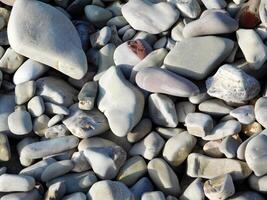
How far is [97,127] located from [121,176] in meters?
0.18

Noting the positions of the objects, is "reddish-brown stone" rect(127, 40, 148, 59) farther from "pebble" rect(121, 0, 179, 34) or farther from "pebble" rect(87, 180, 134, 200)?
"pebble" rect(87, 180, 134, 200)


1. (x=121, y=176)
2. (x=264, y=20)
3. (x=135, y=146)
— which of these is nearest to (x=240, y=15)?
(x=264, y=20)

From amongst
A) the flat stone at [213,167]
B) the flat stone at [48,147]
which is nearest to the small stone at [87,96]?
the flat stone at [48,147]

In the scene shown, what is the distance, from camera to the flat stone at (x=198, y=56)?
5.23ft

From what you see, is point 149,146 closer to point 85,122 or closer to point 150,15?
point 85,122

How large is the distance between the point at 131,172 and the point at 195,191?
20cm

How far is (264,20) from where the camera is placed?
1680 mm

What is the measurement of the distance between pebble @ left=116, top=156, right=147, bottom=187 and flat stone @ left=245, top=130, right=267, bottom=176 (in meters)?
0.31

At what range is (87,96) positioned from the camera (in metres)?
1.60

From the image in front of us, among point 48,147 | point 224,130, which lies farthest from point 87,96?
point 224,130

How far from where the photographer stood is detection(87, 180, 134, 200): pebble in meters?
1.38

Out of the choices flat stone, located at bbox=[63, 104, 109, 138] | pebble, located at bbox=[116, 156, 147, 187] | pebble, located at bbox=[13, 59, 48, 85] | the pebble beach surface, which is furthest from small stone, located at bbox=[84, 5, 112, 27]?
pebble, located at bbox=[116, 156, 147, 187]

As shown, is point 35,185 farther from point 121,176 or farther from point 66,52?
point 66,52

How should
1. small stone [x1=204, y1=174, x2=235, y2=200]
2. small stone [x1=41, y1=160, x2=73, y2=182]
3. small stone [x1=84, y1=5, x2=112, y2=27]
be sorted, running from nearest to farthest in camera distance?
small stone [x1=204, y1=174, x2=235, y2=200]
small stone [x1=41, y1=160, x2=73, y2=182]
small stone [x1=84, y1=5, x2=112, y2=27]
